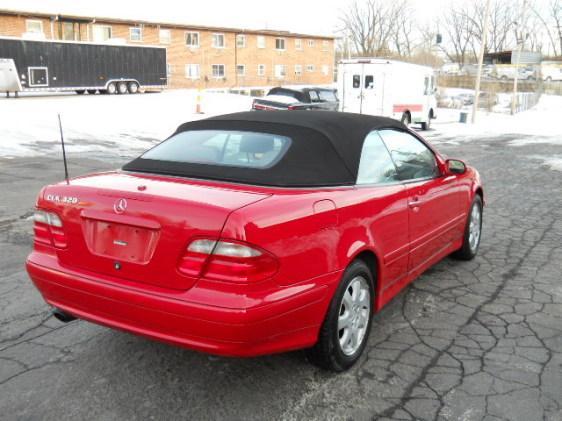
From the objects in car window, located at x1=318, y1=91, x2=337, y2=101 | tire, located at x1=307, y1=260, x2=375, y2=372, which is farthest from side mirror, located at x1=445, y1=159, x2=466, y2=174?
car window, located at x1=318, y1=91, x2=337, y2=101

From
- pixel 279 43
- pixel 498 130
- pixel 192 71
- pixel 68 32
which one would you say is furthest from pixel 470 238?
pixel 279 43

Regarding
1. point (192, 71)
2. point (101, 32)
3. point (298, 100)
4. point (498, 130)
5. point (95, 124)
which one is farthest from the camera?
point (192, 71)

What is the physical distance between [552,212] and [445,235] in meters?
4.00

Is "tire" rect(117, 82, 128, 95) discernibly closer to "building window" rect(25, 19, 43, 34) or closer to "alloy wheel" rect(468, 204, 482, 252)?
"building window" rect(25, 19, 43, 34)

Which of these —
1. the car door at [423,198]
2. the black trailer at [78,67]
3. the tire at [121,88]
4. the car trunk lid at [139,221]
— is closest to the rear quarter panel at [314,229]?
the car trunk lid at [139,221]

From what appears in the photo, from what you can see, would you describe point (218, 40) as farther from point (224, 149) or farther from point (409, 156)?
point (224, 149)

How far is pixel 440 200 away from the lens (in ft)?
15.2

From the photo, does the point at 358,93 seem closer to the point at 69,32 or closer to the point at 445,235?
the point at 445,235

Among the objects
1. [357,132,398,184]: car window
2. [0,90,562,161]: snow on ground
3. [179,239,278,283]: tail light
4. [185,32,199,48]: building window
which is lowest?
[0,90,562,161]: snow on ground

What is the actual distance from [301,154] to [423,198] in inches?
49.2

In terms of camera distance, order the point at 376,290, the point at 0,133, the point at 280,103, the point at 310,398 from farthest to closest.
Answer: the point at 280,103, the point at 0,133, the point at 376,290, the point at 310,398

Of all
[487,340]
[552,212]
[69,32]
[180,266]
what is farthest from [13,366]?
[69,32]

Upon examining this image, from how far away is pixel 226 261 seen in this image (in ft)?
9.02

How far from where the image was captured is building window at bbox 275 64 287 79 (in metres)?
57.7
